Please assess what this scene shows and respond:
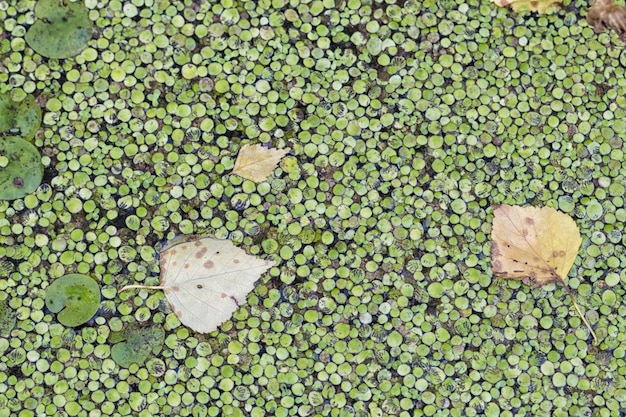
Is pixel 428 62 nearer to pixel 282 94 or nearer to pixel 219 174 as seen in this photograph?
pixel 282 94

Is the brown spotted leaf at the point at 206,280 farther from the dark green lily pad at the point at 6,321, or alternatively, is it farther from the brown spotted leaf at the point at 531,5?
the brown spotted leaf at the point at 531,5

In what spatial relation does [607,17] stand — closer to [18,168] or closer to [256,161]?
[256,161]

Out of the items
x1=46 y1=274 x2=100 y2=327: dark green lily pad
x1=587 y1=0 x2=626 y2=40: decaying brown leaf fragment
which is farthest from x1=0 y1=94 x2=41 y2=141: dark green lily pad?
x1=587 y1=0 x2=626 y2=40: decaying brown leaf fragment

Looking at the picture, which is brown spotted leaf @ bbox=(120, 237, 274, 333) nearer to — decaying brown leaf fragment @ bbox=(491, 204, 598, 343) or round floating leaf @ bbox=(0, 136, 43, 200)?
round floating leaf @ bbox=(0, 136, 43, 200)

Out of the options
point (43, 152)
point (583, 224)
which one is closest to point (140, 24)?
point (43, 152)

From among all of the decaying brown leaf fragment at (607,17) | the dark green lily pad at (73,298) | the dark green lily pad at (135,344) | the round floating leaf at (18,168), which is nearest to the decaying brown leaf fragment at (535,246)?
the decaying brown leaf fragment at (607,17)

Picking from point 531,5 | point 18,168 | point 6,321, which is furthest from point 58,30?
point 531,5
